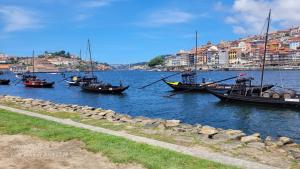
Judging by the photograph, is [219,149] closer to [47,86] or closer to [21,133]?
[21,133]

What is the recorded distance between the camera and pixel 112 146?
12.0m

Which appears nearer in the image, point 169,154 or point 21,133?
point 169,154

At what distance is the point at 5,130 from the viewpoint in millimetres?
14859

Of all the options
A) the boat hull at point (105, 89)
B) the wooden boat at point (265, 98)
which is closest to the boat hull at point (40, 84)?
the boat hull at point (105, 89)

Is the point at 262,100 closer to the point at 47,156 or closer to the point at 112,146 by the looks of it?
the point at 112,146

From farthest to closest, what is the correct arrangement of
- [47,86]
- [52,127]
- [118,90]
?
[47,86] → [118,90] → [52,127]

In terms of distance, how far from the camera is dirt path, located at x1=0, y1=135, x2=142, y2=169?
10.1 meters

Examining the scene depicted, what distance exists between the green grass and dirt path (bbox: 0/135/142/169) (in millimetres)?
350

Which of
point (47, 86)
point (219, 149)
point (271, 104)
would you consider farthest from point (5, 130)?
point (47, 86)

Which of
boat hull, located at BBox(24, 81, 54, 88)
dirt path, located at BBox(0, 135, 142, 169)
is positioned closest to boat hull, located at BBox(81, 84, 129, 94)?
boat hull, located at BBox(24, 81, 54, 88)

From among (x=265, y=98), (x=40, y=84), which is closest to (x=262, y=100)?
(x=265, y=98)

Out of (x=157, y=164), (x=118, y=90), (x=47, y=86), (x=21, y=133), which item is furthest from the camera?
(x=47, y=86)

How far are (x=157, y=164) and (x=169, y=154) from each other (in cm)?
103

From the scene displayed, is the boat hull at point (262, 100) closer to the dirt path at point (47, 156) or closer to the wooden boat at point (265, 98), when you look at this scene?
the wooden boat at point (265, 98)
